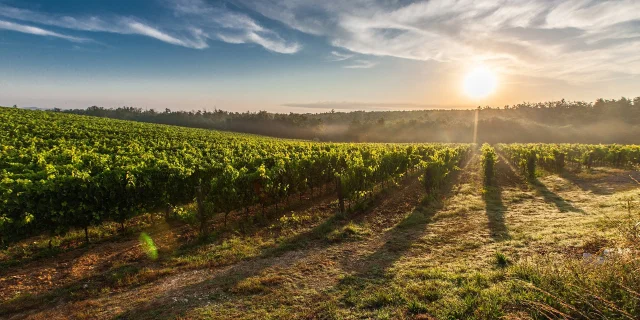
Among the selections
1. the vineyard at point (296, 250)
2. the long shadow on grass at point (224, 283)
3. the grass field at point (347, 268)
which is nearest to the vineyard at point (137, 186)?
the vineyard at point (296, 250)

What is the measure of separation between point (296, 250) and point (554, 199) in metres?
16.4

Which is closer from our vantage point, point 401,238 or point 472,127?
point 401,238

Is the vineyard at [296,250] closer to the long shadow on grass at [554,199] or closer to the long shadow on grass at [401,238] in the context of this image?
the long shadow on grass at [401,238]

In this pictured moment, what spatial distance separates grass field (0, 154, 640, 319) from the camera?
Answer: 644 centimetres

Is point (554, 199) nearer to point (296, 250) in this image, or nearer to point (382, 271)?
point (382, 271)

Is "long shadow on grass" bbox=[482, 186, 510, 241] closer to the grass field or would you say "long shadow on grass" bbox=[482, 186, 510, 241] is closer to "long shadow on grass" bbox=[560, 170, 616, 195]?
the grass field

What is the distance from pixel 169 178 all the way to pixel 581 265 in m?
14.5

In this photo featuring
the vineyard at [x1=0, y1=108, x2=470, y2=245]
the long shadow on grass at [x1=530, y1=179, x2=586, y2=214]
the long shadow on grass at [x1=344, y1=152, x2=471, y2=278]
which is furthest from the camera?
the long shadow on grass at [x1=530, y1=179, x2=586, y2=214]

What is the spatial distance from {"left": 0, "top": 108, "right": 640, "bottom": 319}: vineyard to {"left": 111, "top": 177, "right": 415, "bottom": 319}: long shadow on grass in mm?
51

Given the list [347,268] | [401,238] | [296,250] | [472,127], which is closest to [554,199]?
[401,238]

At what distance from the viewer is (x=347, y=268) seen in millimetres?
9062

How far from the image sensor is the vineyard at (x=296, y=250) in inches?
263

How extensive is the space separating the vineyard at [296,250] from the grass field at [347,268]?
0.16 ft

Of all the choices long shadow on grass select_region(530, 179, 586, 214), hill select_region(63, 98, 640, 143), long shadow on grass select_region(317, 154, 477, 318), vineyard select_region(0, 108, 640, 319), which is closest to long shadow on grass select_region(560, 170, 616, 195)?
vineyard select_region(0, 108, 640, 319)
